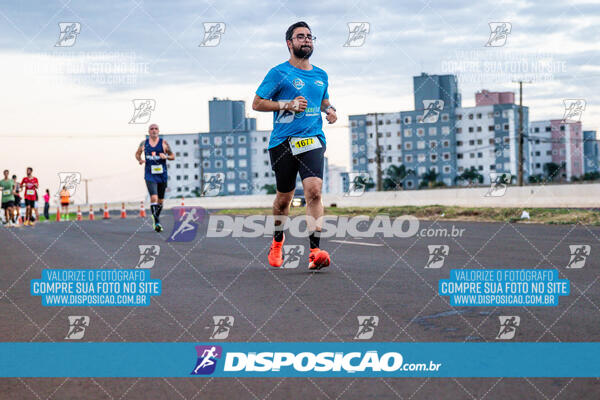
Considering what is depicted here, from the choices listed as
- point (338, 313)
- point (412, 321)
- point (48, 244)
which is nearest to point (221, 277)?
point (338, 313)

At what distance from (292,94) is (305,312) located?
2665 mm

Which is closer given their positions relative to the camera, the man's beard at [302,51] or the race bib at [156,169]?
the man's beard at [302,51]

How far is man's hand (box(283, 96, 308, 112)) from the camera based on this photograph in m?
6.66

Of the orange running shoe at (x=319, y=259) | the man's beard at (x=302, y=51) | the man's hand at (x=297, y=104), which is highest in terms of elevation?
the man's beard at (x=302, y=51)

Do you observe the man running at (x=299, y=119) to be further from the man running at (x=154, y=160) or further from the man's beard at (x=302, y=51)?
the man running at (x=154, y=160)

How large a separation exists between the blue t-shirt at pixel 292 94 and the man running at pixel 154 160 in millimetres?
7645

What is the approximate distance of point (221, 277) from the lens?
276 inches

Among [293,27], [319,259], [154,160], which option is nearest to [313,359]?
[319,259]

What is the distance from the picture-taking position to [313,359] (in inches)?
143

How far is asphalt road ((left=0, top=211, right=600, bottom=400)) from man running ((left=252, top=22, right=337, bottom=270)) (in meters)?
0.79

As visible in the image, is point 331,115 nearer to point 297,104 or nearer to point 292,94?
point 292,94

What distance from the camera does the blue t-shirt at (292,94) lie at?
6910 mm

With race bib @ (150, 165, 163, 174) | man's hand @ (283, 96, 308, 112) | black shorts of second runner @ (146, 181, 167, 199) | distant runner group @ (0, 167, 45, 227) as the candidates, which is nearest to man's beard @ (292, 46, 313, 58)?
man's hand @ (283, 96, 308, 112)

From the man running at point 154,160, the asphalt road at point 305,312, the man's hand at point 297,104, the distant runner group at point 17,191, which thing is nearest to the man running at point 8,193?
the distant runner group at point 17,191
